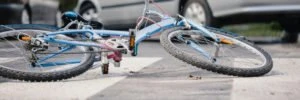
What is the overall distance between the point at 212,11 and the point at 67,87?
17.1 ft

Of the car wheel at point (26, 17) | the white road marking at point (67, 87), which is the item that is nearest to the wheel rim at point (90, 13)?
the car wheel at point (26, 17)

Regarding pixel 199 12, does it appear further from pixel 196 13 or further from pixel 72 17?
pixel 72 17

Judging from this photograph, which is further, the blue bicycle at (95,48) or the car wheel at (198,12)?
the car wheel at (198,12)

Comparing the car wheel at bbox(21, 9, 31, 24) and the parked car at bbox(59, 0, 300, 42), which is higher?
the parked car at bbox(59, 0, 300, 42)

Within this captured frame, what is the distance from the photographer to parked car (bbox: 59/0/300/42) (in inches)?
433

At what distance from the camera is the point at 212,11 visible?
11.3m

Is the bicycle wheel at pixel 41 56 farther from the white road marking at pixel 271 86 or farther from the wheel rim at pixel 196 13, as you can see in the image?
the wheel rim at pixel 196 13

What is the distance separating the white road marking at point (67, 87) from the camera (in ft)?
19.2

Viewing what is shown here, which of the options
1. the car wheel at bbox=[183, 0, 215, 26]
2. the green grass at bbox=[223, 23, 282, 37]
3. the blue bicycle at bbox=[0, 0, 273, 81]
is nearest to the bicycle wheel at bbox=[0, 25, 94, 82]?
the blue bicycle at bbox=[0, 0, 273, 81]

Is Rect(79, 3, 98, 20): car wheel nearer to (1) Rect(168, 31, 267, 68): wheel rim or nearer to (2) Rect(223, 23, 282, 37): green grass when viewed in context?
(2) Rect(223, 23, 282, 37): green grass

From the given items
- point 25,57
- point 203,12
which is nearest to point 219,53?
point 25,57

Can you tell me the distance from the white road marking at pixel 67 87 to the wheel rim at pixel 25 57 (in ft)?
0.50

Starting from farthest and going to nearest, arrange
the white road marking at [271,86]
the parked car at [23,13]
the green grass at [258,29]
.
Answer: the green grass at [258,29] < the parked car at [23,13] < the white road marking at [271,86]

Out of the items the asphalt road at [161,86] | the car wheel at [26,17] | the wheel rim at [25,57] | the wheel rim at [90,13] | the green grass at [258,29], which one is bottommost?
the green grass at [258,29]
